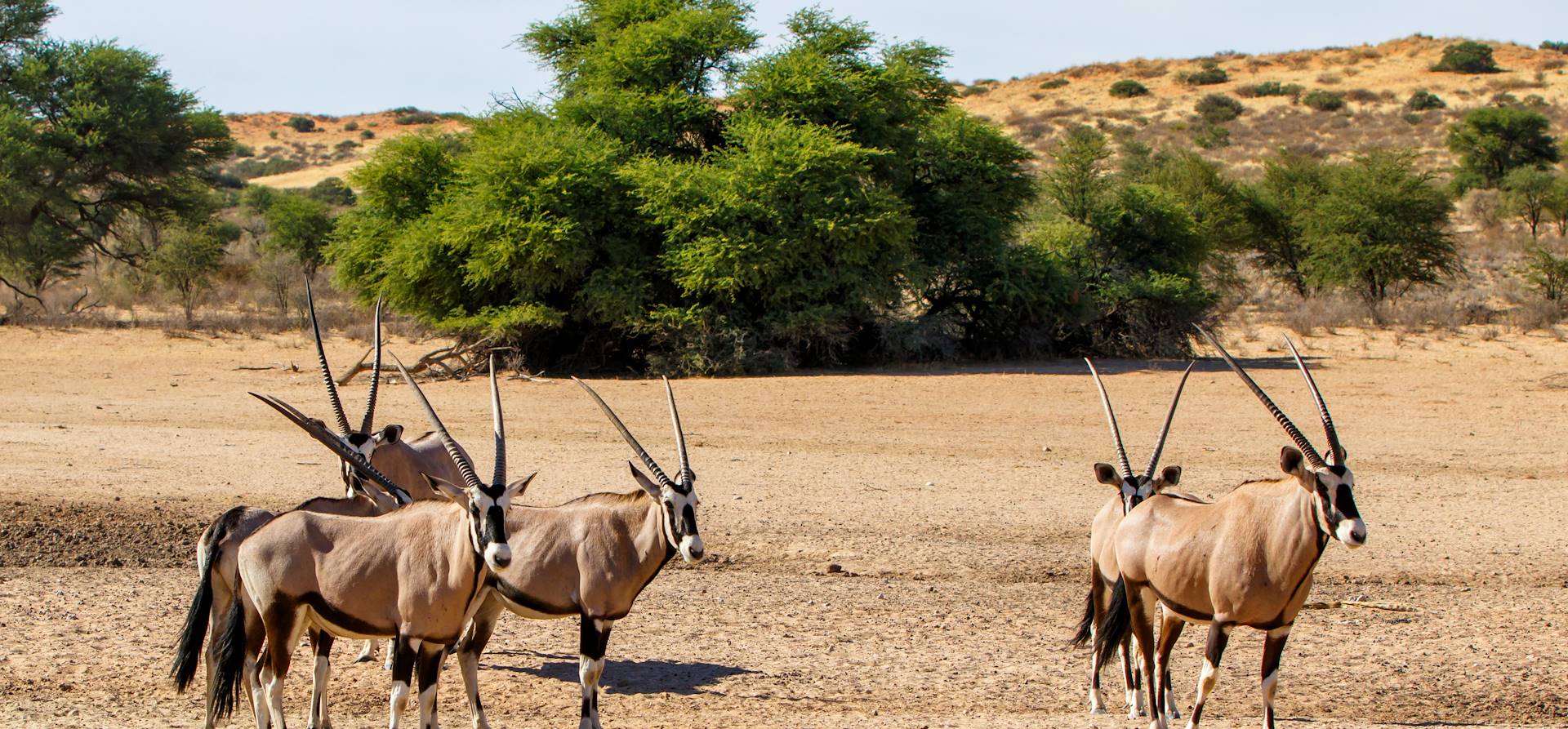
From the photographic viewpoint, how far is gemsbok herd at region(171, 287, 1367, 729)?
20.9 ft

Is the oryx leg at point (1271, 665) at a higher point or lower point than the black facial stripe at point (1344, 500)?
lower

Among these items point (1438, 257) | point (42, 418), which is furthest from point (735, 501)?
point (1438, 257)

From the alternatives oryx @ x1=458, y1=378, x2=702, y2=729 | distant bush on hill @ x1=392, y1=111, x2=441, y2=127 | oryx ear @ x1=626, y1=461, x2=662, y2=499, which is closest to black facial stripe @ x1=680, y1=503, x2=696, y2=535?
oryx @ x1=458, y1=378, x2=702, y2=729

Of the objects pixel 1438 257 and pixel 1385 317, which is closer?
pixel 1385 317

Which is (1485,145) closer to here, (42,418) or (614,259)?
(614,259)

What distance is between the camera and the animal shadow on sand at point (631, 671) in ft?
26.0

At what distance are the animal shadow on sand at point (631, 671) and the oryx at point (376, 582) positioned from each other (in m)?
1.62

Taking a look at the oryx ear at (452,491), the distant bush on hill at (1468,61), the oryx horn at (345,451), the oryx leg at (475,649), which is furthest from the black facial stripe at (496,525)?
the distant bush on hill at (1468,61)

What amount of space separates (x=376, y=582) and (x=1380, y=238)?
102 ft

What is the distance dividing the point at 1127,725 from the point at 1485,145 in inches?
2036

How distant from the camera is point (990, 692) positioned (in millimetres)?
7867

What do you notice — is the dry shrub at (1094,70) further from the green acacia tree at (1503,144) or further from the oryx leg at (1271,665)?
the oryx leg at (1271,665)

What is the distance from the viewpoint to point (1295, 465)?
6406 millimetres

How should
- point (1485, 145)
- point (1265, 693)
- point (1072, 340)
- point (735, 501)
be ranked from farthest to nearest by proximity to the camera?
1. point (1485, 145)
2. point (1072, 340)
3. point (735, 501)
4. point (1265, 693)
